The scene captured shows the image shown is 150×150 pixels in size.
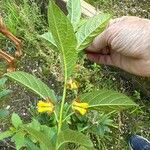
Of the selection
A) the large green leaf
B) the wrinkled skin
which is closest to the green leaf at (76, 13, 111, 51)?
the large green leaf

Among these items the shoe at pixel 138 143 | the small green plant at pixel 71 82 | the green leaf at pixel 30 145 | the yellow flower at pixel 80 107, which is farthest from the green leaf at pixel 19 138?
the shoe at pixel 138 143

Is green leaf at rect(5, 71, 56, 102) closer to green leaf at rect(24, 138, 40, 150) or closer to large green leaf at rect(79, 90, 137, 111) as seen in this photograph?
large green leaf at rect(79, 90, 137, 111)

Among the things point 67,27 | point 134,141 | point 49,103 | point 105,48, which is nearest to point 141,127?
point 134,141

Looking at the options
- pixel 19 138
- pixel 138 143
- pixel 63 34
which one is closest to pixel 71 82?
pixel 63 34

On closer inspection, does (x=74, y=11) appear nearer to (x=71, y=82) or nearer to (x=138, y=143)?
(x=71, y=82)

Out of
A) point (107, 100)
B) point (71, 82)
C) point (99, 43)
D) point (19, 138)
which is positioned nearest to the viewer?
point (107, 100)
